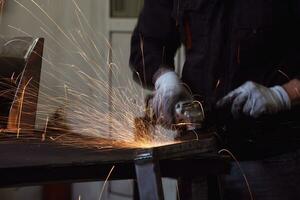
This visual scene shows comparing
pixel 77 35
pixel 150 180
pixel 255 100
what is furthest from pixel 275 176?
pixel 77 35

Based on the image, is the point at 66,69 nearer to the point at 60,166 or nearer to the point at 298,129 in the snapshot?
the point at 298,129

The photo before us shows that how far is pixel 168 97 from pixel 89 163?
0.51 metres

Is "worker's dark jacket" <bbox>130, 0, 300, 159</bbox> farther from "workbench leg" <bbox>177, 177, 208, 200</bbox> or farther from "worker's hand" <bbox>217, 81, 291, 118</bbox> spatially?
"workbench leg" <bbox>177, 177, 208, 200</bbox>

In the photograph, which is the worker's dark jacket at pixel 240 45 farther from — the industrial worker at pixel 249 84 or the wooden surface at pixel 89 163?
the wooden surface at pixel 89 163

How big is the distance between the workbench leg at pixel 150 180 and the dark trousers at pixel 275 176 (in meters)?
0.46

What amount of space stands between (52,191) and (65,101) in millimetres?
450

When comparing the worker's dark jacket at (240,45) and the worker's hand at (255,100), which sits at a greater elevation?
the worker's dark jacket at (240,45)

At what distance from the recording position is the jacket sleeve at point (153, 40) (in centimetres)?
171

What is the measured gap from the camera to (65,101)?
2955mm

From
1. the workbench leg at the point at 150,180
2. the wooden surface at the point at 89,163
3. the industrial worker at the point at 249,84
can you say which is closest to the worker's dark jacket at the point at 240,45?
the industrial worker at the point at 249,84

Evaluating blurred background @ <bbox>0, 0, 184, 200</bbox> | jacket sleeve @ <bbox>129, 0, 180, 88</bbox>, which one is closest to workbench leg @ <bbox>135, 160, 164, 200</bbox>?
jacket sleeve @ <bbox>129, 0, 180, 88</bbox>

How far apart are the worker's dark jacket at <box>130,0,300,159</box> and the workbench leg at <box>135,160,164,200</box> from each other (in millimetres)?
425

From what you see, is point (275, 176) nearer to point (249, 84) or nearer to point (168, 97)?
point (249, 84)

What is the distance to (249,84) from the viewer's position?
58.0 inches
